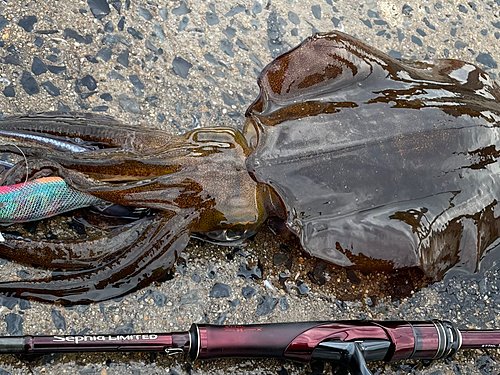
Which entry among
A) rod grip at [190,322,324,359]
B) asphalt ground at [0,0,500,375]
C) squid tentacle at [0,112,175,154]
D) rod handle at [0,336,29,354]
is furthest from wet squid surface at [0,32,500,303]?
rod grip at [190,322,324,359]

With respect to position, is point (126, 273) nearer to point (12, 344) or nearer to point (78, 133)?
point (12, 344)

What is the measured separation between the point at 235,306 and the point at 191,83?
1.51 metres

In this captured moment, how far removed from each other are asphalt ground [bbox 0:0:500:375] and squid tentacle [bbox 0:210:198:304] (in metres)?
0.09

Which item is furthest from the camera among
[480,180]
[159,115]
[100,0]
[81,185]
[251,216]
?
[100,0]

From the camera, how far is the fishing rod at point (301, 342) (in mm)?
2496

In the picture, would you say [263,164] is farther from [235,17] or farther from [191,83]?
[235,17]

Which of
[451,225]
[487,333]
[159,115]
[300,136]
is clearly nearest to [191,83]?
[159,115]

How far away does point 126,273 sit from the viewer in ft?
9.16

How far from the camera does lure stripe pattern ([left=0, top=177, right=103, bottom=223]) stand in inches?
107

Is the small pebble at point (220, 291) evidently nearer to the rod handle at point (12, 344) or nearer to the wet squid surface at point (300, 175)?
the wet squid surface at point (300, 175)

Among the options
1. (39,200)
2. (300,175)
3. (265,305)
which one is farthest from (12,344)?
(300,175)

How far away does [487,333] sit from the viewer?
116 inches

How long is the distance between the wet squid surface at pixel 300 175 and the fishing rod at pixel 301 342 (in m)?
0.32

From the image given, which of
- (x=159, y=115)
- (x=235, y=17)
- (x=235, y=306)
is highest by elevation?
(x=235, y=17)
